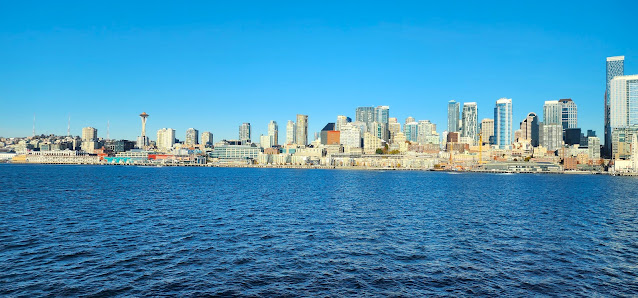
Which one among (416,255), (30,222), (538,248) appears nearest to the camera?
(416,255)

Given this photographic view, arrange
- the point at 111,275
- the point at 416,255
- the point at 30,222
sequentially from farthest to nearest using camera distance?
the point at 30,222
the point at 416,255
the point at 111,275

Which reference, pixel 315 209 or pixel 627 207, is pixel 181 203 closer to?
pixel 315 209

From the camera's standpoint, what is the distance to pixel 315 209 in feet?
163

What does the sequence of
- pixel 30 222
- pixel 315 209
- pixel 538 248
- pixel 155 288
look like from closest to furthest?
1. pixel 155 288
2. pixel 538 248
3. pixel 30 222
4. pixel 315 209

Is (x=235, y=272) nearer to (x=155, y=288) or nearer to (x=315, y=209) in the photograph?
(x=155, y=288)

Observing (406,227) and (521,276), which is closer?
(521,276)

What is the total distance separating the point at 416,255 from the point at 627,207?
44.6m

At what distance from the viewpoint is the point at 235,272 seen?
22734 mm

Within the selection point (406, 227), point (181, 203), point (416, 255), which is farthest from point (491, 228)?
point (181, 203)

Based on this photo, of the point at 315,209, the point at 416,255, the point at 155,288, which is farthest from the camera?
the point at 315,209

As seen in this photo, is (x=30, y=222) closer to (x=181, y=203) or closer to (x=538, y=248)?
(x=181, y=203)

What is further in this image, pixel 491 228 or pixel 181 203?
pixel 181 203

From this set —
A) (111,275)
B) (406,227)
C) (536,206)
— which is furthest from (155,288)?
(536,206)

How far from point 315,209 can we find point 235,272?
2710cm
